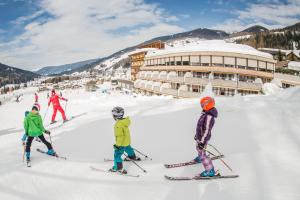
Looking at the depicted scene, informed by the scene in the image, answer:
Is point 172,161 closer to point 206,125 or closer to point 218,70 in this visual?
point 206,125

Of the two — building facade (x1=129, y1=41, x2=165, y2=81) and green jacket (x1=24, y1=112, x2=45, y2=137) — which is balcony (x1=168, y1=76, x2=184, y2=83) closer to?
green jacket (x1=24, y1=112, x2=45, y2=137)

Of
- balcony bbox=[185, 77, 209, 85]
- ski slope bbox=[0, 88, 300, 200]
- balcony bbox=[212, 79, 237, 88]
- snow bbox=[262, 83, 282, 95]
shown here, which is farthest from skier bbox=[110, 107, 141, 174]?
balcony bbox=[185, 77, 209, 85]

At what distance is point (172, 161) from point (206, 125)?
2.22 m

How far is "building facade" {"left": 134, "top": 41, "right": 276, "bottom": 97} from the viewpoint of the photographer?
131 feet

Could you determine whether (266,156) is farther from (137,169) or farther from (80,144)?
(80,144)

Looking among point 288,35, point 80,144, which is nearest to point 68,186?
point 80,144

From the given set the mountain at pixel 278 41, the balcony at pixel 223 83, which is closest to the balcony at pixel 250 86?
the balcony at pixel 223 83

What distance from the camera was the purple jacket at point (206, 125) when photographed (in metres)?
6.15

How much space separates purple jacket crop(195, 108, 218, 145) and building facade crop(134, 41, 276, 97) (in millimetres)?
35342

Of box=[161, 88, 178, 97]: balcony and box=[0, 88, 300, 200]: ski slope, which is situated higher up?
box=[161, 88, 178, 97]: balcony

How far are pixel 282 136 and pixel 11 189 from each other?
27.3ft

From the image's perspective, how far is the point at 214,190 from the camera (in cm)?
564

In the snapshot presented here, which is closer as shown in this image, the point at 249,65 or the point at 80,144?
the point at 80,144

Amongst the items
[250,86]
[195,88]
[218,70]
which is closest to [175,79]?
[195,88]
